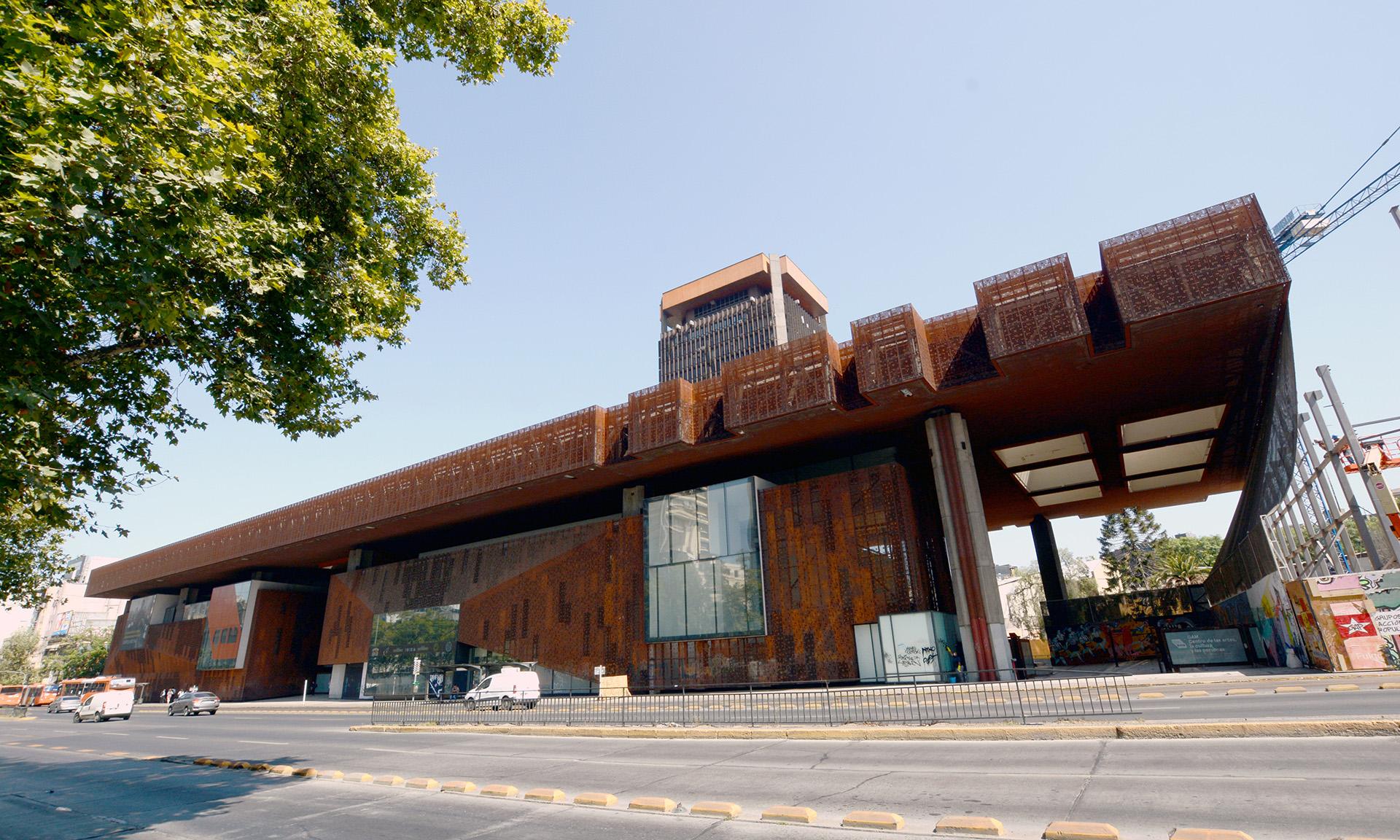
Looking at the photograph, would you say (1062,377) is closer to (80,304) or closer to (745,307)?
(80,304)

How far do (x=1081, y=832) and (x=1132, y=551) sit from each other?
76.7m

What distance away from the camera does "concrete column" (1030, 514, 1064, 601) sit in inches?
2095

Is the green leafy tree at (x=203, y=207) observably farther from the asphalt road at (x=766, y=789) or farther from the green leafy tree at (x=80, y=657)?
the green leafy tree at (x=80, y=657)

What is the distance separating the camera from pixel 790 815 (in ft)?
24.6

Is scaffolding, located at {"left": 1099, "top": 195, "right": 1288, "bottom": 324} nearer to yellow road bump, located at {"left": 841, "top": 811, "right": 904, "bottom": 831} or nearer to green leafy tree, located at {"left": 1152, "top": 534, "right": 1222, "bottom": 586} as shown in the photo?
yellow road bump, located at {"left": 841, "top": 811, "right": 904, "bottom": 831}

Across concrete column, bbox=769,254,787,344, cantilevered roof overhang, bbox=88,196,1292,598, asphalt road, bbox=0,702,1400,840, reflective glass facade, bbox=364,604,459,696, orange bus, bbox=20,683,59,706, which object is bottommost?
asphalt road, bbox=0,702,1400,840

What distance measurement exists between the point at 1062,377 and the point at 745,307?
3035 inches

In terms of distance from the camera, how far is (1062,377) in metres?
29.7

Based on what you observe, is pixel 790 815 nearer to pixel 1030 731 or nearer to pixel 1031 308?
pixel 1030 731

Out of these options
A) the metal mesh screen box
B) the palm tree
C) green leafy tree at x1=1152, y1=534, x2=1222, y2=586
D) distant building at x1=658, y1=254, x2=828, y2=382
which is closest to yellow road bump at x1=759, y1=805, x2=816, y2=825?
the metal mesh screen box

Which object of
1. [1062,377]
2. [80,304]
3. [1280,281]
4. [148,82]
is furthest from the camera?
[1062,377]

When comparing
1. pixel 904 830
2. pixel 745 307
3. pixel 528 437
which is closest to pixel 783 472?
pixel 528 437

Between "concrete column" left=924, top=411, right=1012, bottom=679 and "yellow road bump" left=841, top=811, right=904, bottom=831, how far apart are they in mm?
24991

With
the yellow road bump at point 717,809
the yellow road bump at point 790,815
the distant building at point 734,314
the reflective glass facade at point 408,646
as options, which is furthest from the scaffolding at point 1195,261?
the distant building at point 734,314
